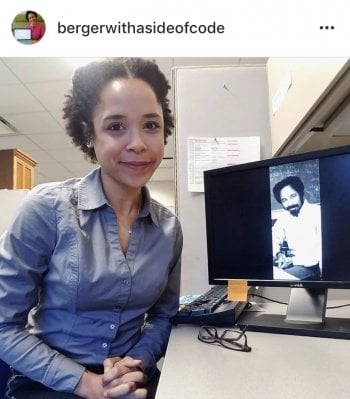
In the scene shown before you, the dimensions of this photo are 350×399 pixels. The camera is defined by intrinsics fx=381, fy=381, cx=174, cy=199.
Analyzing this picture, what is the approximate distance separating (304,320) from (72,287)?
0.46m

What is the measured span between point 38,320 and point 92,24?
2.24ft

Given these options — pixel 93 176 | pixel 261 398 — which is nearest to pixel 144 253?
pixel 93 176

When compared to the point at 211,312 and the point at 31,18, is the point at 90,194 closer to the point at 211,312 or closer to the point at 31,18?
the point at 211,312

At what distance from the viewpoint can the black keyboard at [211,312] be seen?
0.77 metres

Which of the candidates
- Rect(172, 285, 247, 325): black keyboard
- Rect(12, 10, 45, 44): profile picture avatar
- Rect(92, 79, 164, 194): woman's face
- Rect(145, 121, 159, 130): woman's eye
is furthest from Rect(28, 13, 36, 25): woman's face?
Rect(172, 285, 247, 325): black keyboard

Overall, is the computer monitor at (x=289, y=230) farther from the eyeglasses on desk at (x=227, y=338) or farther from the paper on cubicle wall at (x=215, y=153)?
the paper on cubicle wall at (x=215, y=153)

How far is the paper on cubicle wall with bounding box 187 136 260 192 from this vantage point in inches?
47.6

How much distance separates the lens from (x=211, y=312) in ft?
2.55

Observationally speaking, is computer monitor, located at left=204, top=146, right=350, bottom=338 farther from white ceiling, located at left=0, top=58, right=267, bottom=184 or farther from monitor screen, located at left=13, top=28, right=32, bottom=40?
white ceiling, located at left=0, top=58, right=267, bottom=184

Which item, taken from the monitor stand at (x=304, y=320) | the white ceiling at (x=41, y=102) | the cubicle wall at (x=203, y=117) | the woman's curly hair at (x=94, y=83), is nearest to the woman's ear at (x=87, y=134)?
the woman's curly hair at (x=94, y=83)

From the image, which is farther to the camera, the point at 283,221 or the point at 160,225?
the point at 160,225

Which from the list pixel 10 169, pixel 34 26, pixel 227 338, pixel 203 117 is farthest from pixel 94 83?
pixel 10 169

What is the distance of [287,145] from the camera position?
1048 millimetres

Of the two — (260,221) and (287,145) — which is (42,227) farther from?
(287,145)
